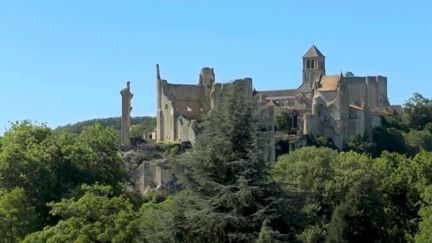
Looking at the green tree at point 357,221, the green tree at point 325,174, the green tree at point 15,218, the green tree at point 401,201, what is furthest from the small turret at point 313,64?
the green tree at point 15,218

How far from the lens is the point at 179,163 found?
80.8 feet

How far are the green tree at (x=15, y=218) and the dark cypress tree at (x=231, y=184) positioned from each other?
14.3 metres

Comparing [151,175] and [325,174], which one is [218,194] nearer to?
[325,174]

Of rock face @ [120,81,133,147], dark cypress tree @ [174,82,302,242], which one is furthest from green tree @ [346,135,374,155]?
dark cypress tree @ [174,82,302,242]

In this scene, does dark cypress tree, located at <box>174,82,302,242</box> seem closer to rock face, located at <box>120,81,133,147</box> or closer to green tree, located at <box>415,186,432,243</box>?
green tree, located at <box>415,186,432,243</box>

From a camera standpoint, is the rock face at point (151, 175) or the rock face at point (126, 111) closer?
Result: the rock face at point (151, 175)

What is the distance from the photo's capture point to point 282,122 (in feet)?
330

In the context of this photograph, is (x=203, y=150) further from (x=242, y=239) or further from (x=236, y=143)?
(x=242, y=239)

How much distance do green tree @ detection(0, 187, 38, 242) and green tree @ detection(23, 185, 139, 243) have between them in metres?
1.28

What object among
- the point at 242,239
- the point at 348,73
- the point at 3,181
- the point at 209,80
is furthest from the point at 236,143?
the point at 348,73

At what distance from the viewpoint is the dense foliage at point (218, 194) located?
23.7 metres

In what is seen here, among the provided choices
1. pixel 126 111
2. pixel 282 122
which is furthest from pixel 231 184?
pixel 282 122

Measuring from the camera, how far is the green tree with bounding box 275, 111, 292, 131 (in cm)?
10050

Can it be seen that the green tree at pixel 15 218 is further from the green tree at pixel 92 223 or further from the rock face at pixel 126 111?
the rock face at pixel 126 111
